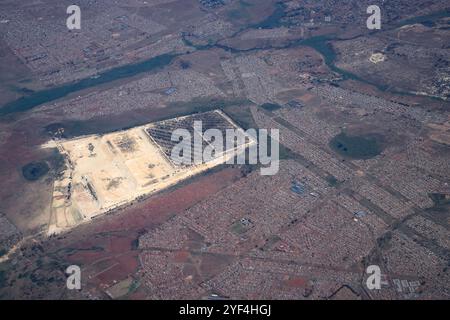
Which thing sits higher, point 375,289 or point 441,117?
point 441,117

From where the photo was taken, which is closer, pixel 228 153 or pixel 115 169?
pixel 115 169

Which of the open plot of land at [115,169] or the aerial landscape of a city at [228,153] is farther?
the open plot of land at [115,169]

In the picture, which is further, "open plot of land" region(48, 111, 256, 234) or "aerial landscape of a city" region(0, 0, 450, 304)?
"open plot of land" region(48, 111, 256, 234)

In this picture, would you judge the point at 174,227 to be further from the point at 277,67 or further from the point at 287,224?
the point at 277,67
